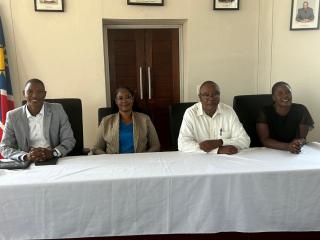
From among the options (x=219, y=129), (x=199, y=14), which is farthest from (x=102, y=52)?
(x=219, y=129)

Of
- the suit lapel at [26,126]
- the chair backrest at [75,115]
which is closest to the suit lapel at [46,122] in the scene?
the suit lapel at [26,126]

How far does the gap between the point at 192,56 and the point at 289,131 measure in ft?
4.28

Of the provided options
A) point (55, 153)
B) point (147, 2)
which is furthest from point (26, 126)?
point (147, 2)

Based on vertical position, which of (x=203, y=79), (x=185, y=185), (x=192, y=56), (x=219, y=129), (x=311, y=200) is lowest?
(x=311, y=200)

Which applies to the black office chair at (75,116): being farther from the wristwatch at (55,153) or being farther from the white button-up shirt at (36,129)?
the wristwatch at (55,153)

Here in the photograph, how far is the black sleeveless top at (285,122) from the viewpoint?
2201 mm

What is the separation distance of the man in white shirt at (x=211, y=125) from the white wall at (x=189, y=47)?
3.45 ft

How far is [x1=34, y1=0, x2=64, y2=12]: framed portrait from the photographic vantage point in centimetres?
276

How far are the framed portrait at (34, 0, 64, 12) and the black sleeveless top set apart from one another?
205 centimetres

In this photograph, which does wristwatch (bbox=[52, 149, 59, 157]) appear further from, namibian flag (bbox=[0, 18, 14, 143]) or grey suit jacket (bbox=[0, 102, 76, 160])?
namibian flag (bbox=[0, 18, 14, 143])

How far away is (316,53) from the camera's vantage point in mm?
3088

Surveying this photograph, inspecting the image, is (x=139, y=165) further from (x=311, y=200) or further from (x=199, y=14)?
(x=199, y=14)

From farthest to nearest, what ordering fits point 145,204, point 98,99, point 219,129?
point 98,99 → point 219,129 → point 145,204

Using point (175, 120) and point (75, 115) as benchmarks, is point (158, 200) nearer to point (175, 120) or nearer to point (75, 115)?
point (175, 120)
